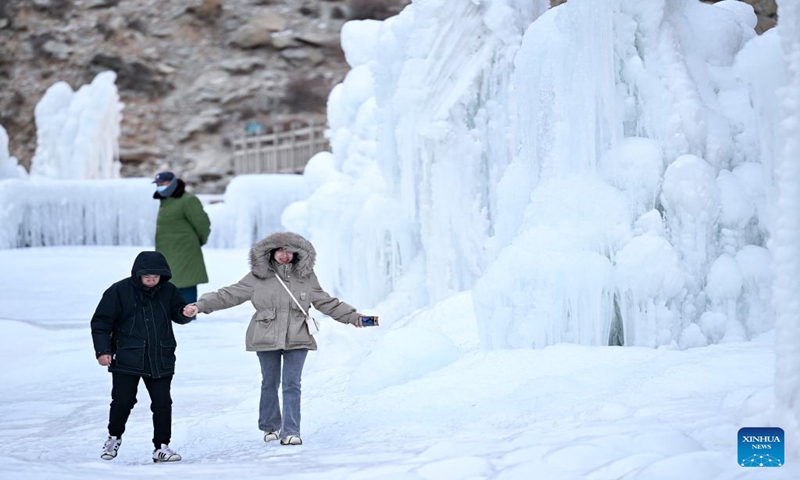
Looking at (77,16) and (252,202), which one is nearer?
(252,202)

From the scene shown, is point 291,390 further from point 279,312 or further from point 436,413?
point 436,413

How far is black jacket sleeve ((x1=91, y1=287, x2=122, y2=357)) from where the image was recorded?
5805mm

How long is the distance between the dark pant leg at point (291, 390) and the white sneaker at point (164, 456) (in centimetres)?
66

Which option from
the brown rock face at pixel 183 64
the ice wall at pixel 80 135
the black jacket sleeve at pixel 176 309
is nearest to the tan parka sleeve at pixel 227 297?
the black jacket sleeve at pixel 176 309

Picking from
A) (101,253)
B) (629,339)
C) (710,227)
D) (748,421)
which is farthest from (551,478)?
(101,253)

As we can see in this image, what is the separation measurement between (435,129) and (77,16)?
124ft

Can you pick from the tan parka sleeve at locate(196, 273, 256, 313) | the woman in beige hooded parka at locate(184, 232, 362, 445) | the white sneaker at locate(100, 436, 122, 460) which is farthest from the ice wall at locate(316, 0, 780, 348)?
the white sneaker at locate(100, 436, 122, 460)

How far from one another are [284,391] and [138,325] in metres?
0.95

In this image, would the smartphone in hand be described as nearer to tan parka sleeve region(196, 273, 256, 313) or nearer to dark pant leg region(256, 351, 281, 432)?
dark pant leg region(256, 351, 281, 432)

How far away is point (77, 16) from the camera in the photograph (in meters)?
44.8

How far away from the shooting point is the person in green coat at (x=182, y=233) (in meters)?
12.0

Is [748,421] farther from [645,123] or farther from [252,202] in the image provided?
[252,202]

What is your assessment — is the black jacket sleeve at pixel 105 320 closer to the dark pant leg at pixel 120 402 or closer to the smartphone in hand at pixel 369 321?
the dark pant leg at pixel 120 402

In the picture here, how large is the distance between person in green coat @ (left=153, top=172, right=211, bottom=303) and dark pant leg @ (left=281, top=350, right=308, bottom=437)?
5853 millimetres
